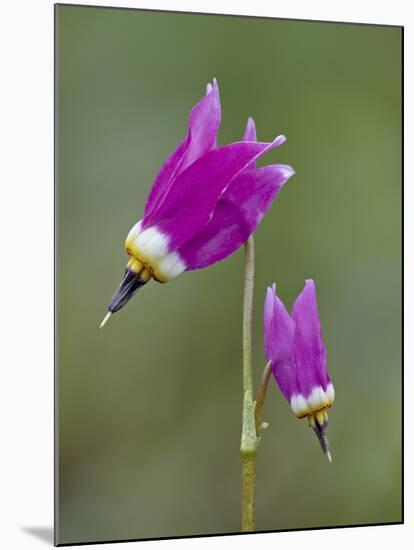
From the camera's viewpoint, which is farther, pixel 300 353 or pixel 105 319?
pixel 300 353

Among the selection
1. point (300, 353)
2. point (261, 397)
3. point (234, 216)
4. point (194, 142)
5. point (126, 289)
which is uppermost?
point (194, 142)

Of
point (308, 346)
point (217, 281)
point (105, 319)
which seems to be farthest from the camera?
point (217, 281)

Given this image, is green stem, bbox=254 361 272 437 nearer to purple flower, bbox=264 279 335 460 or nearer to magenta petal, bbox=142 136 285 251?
purple flower, bbox=264 279 335 460

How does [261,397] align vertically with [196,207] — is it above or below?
below

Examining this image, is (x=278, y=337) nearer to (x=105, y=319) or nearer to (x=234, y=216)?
(x=234, y=216)

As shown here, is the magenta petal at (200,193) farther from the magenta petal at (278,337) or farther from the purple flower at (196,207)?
the magenta petal at (278,337)

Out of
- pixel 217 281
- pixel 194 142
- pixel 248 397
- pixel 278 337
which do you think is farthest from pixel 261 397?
pixel 194 142

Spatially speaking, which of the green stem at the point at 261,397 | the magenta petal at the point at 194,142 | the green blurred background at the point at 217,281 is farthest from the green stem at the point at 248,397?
the magenta petal at the point at 194,142

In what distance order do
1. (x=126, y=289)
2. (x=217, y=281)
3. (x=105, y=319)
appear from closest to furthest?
(x=105, y=319)
(x=126, y=289)
(x=217, y=281)
